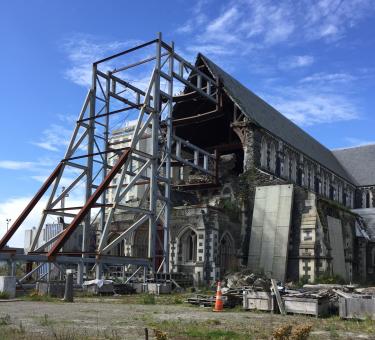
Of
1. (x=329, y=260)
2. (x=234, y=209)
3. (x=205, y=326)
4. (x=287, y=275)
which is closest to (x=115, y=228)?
(x=234, y=209)

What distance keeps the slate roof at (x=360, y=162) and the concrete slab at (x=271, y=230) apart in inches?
1001

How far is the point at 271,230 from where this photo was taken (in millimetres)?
28562

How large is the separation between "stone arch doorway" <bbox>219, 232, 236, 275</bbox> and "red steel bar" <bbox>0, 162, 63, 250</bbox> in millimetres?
9390

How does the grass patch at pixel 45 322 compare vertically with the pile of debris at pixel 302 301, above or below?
below

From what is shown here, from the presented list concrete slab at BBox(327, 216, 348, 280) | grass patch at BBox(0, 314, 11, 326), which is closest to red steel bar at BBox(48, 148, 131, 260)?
grass patch at BBox(0, 314, 11, 326)

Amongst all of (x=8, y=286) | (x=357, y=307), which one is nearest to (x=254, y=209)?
(x=8, y=286)

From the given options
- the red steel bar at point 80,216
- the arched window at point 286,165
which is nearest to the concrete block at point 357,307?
the red steel bar at point 80,216

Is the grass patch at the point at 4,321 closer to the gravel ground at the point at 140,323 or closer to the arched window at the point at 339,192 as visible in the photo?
the gravel ground at the point at 140,323

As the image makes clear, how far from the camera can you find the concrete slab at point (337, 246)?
29.3 m

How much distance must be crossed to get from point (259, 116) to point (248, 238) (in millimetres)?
10387

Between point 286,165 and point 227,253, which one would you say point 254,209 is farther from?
point 286,165

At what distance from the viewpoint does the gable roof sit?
111 ft

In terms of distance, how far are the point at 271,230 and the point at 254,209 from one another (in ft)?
5.77

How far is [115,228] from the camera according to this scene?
30609 millimetres
